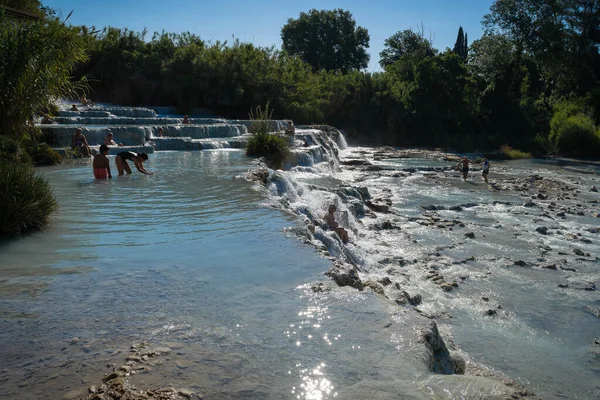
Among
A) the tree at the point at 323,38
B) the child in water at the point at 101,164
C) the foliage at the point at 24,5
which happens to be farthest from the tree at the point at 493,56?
the child in water at the point at 101,164

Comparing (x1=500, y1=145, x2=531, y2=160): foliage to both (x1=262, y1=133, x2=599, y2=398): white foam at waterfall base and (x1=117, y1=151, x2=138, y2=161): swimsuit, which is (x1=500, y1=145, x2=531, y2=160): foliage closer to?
(x1=262, y1=133, x2=599, y2=398): white foam at waterfall base

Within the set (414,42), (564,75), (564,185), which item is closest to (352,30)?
(414,42)

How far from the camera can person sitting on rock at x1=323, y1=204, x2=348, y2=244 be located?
8703 millimetres

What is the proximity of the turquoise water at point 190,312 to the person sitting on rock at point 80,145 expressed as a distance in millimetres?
7750

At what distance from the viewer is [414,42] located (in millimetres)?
53594

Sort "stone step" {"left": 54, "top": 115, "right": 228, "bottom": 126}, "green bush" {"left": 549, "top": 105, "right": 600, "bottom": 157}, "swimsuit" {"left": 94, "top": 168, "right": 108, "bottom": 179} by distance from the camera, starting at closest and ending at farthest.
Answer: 1. "swimsuit" {"left": 94, "top": 168, "right": 108, "bottom": 179}
2. "stone step" {"left": 54, "top": 115, "right": 228, "bottom": 126}
3. "green bush" {"left": 549, "top": 105, "right": 600, "bottom": 157}

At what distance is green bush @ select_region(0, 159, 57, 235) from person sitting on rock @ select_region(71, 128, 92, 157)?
27.3 ft

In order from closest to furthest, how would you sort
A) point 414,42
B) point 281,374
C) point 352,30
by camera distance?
point 281,374, point 414,42, point 352,30

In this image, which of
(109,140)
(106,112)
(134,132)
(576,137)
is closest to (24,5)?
(106,112)

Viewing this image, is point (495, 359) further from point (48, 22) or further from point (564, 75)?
point (564, 75)

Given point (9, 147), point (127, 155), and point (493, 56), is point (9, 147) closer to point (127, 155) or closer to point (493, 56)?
point (127, 155)

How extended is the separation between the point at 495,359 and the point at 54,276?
4.45m

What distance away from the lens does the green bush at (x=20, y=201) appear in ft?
20.0

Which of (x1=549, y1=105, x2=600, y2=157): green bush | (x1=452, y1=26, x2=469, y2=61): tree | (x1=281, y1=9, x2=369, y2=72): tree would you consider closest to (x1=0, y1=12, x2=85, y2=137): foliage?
(x1=549, y1=105, x2=600, y2=157): green bush
